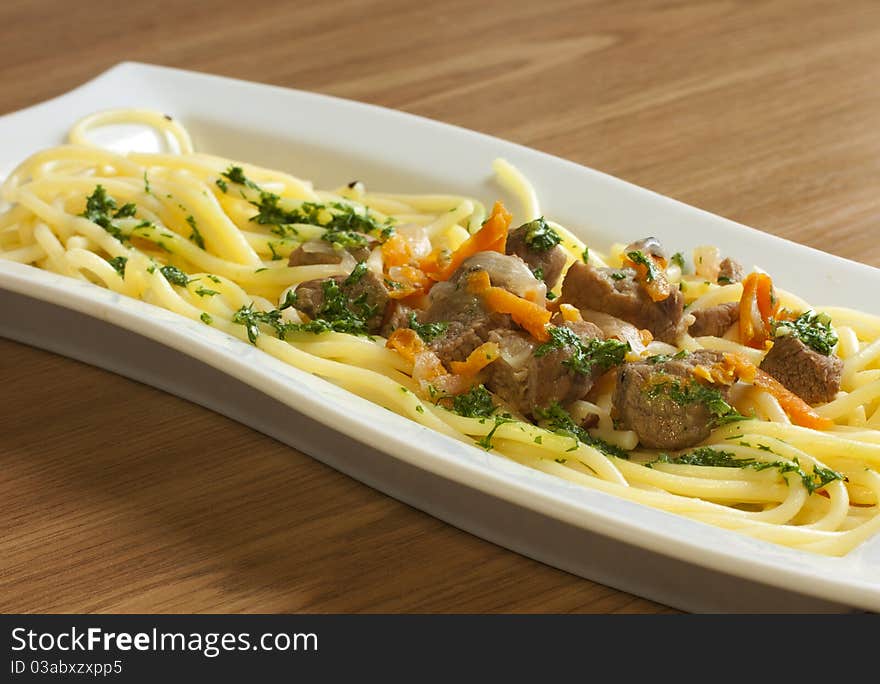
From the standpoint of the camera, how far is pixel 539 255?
4.04m

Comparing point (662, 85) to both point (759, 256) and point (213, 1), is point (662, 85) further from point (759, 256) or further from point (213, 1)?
point (213, 1)

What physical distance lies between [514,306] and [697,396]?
1.87 ft

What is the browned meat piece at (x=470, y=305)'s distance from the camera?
372 cm

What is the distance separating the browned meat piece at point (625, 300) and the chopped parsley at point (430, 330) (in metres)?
0.39

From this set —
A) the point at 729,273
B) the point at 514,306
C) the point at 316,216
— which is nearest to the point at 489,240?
the point at 514,306

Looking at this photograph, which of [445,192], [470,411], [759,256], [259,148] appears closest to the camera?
[470,411]

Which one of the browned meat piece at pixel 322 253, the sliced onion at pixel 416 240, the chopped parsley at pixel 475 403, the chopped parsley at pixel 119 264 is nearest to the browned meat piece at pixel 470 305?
the chopped parsley at pixel 475 403

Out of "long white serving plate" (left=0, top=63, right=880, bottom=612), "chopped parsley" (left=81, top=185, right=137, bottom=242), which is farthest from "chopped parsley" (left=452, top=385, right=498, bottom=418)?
"chopped parsley" (left=81, top=185, right=137, bottom=242)

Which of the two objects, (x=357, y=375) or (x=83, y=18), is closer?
(x=357, y=375)

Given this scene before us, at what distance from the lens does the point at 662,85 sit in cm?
626

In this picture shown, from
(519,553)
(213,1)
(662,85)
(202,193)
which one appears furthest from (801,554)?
(213,1)

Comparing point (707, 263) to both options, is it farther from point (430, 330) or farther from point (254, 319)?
point (254, 319)

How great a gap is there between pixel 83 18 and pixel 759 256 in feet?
15.0

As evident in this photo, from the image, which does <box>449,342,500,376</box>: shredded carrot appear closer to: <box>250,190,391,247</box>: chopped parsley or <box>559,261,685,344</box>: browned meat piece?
<box>559,261,685,344</box>: browned meat piece
